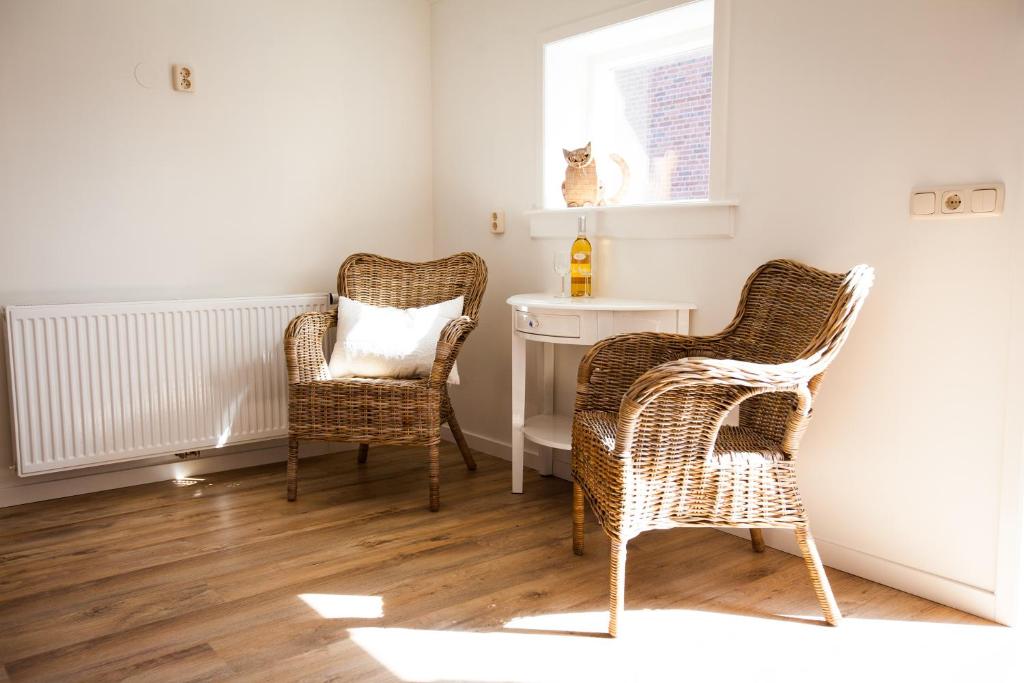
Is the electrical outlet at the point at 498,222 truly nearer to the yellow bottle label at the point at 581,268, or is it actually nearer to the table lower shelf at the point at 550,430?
the yellow bottle label at the point at 581,268

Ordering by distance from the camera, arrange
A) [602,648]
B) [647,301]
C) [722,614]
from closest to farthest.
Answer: [602,648] → [722,614] → [647,301]

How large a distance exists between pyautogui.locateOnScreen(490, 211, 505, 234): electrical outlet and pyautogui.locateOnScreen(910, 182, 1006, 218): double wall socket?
177cm

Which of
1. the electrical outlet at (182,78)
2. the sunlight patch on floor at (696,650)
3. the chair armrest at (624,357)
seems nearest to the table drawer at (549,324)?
the chair armrest at (624,357)

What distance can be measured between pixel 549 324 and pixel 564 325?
0.06 metres

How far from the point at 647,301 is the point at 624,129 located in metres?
0.85

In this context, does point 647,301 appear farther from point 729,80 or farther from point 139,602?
point 139,602

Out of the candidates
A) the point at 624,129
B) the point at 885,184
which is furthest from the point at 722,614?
the point at 624,129

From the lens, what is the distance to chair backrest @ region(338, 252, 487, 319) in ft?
10.9

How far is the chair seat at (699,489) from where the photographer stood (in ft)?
6.25

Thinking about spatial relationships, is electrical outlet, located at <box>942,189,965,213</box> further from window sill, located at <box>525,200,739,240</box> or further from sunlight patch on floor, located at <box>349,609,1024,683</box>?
sunlight patch on floor, located at <box>349,609,1024,683</box>

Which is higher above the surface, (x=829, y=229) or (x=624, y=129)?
(x=624, y=129)

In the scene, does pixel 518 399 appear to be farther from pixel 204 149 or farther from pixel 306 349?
pixel 204 149

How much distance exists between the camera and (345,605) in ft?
6.82

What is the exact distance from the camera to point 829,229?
7.52 feet
